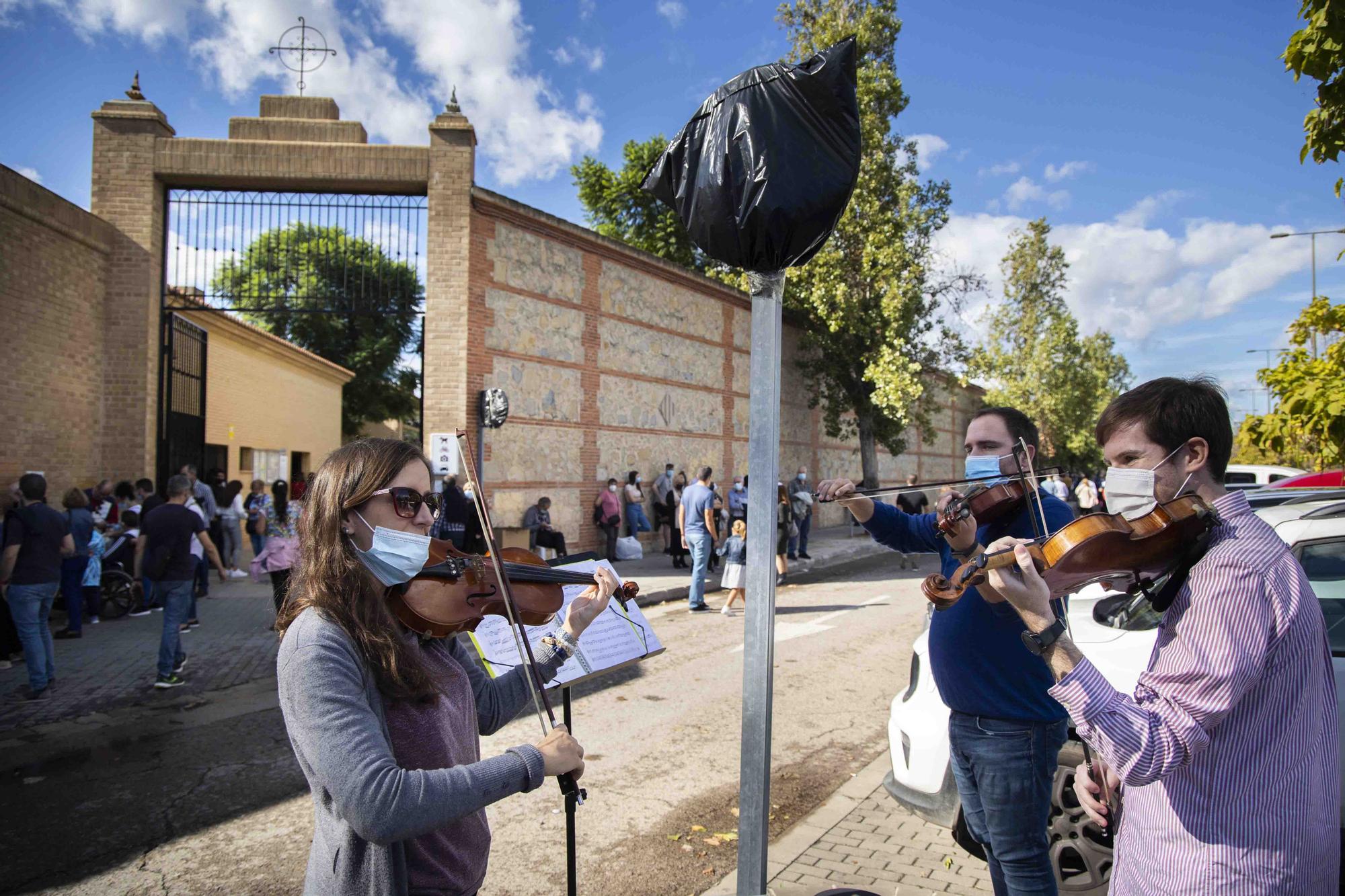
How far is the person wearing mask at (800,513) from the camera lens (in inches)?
647

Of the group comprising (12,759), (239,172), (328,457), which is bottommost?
(12,759)

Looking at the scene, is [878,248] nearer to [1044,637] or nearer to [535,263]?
[535,263]

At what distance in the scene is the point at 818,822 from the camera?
4363 mm

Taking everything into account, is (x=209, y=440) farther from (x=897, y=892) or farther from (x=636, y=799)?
(x=897, y=892)

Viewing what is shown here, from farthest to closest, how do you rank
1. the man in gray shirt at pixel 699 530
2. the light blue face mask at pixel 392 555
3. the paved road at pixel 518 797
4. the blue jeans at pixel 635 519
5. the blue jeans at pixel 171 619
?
the blue jeans at pixel 635 519, the man in gray shirt at pixel 699 530, the blue jeans at pixel 171 619, the paved road at pixel 518 797, the light blue face mask at pixel 392 555

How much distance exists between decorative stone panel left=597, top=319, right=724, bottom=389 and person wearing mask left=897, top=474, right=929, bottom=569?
535 centimetres

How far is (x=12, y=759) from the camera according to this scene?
564cm

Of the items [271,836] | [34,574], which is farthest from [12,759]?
[271,836]

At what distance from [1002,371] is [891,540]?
32.5 metres

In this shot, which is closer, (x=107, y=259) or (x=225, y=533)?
(x=107, y=259)

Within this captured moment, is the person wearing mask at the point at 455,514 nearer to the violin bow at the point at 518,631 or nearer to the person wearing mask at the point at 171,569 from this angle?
the person wearing mask at the point at 171,569

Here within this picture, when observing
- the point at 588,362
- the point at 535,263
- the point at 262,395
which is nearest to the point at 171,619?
the point at 535,263

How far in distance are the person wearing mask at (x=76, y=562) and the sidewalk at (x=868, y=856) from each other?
858 cm

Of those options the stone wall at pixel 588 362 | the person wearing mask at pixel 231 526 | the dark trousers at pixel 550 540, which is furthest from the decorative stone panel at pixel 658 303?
the person wearing mask at pixel 231 526
